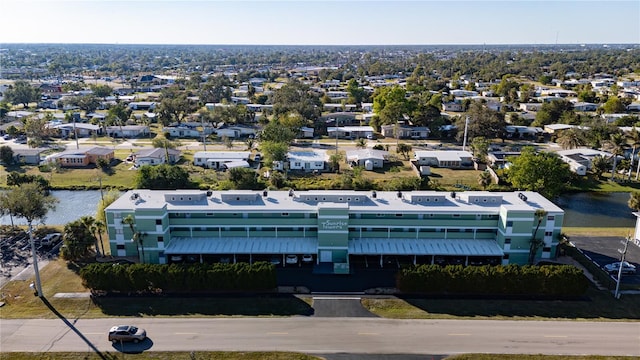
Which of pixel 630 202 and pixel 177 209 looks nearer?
pixel 177 209

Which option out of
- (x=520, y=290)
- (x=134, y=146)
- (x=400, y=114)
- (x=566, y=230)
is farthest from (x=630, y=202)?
(x=134, y=146)

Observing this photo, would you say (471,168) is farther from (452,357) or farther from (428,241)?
(452,357)

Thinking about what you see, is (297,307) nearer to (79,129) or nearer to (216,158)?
(216,158)

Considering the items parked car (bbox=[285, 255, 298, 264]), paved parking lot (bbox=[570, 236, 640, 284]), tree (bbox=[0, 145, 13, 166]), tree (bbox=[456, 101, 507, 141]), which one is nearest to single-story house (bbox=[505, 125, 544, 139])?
tree (bbox=[456, 101, 507, 141])

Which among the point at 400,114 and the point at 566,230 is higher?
the point at 400,114

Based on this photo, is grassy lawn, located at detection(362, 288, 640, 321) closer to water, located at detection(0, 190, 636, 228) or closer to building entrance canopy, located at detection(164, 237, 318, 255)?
building entrance canopy, located at detection(164, 237, 318, 255)

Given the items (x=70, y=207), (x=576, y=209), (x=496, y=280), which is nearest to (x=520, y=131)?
(x=576, y=209)

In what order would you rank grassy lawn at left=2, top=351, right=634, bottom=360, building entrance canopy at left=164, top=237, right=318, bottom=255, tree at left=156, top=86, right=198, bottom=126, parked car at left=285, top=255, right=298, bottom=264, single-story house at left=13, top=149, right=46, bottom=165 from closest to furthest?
grassy lawn at left=2, top=351, right=634, bottom=360 < building entrance canopy at left=164, top=237, right=318, bottom=255 < parked car at left=285, top=255, right=298, bottom=264 < single-story house at left=13, top=149, right=46, bottom=165 < tree at left=156, top=86, right=198, bottom=126

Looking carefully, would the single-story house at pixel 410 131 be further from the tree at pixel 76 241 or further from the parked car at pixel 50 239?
the tree at pixel 76 241
